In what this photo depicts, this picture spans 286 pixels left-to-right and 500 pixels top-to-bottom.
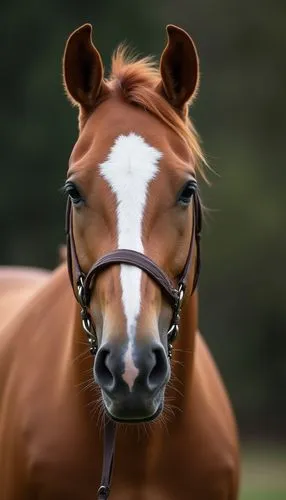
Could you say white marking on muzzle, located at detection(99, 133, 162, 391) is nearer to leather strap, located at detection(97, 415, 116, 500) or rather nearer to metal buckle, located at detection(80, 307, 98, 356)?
metal buckle, located at detection(80, 307, 98, 356)

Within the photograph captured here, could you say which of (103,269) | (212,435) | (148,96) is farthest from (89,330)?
(148,96)

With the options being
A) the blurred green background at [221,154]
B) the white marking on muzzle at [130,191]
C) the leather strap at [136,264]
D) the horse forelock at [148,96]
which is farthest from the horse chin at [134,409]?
the blurred green background at [221,154]

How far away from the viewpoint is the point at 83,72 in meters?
4.55

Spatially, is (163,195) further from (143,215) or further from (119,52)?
(119,52)

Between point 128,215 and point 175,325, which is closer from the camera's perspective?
point 128,215

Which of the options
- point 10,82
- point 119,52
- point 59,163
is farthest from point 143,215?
point 10,82

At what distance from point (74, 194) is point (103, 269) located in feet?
1.19

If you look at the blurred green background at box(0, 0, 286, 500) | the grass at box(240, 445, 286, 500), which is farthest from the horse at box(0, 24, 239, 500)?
the blurred green background at box(0, 0, 286, 500)

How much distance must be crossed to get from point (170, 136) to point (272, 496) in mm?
8440

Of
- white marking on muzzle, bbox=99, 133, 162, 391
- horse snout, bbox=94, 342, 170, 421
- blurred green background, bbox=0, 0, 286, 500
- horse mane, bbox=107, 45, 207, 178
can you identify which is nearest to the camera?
horse snout, bbox=94, 342, 170, 421

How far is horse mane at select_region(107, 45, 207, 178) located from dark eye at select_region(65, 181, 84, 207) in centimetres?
45

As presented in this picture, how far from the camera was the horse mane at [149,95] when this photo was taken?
4.43 metres

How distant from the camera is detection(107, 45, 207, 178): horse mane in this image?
4.43m

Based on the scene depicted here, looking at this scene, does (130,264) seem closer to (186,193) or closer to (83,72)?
(186,193)
